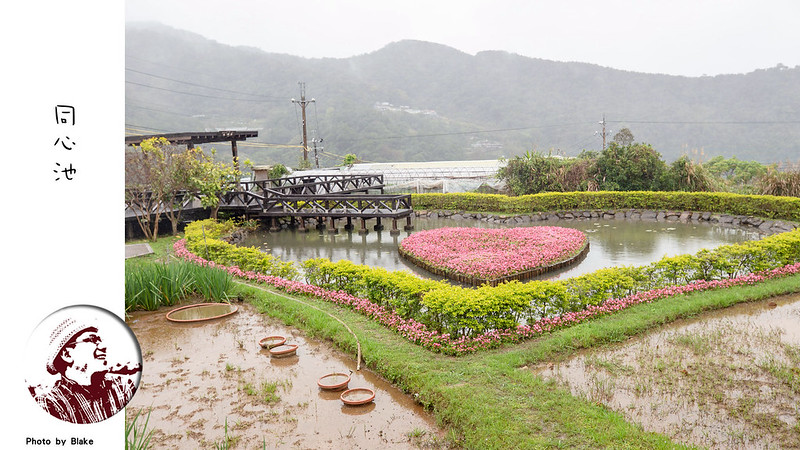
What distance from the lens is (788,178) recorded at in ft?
53.8

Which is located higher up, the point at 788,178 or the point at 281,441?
the point at 788,178

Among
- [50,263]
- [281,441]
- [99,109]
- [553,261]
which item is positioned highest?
[99,109]

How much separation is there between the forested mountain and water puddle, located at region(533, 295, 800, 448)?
4036 centimetres

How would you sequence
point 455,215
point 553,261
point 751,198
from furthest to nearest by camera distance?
point 455,215 → point 751,198 → point 553,261

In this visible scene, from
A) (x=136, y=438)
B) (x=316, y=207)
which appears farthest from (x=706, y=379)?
(x=316, y=207)

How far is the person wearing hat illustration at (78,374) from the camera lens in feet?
6.34

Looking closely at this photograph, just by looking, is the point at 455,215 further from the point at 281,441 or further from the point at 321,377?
the point at 281,441

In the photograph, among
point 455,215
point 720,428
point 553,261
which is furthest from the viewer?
point 455,215

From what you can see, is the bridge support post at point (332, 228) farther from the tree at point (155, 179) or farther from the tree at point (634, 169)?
the tree at point (634, 169)

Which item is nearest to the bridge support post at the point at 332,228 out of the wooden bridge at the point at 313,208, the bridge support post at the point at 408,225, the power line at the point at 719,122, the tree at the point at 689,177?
the wooden bridge at the point at 313,208

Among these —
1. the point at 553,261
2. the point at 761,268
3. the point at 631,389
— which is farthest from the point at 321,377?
the point at 761,268

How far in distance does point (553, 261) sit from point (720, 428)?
6.33 m

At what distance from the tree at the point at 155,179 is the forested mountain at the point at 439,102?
30.6 meters

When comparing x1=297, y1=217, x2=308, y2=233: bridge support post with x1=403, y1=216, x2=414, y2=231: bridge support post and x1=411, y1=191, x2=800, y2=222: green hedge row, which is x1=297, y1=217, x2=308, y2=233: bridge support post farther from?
x1=411, y1=191, x2=800, y2=222: green hedge row
